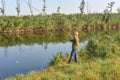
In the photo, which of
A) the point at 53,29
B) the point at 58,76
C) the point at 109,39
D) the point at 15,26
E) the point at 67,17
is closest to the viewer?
the point at 58,76

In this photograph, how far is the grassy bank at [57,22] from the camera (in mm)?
50656

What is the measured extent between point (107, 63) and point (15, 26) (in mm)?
37838

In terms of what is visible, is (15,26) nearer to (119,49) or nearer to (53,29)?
(53,29)

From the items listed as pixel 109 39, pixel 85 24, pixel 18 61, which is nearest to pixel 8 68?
pixel 18 61

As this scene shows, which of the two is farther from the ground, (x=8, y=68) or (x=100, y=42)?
(x=100, y=42)

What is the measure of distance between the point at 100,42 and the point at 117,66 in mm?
7356

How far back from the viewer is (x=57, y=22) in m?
55.4

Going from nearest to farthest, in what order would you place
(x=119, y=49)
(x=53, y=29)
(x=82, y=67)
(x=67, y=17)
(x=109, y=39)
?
(x=82, y=67) < (x=119, y=49) < (x=109, y=39) < (x=53, y=29) < (x=67, y=17)

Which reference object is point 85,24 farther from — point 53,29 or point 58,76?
point 58,76

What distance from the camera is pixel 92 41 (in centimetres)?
2000

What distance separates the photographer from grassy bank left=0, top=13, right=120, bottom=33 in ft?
166

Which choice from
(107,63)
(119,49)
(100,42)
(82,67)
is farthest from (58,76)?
(100,42)

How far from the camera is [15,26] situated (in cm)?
5072

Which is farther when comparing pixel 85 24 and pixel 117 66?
pixel 85 24
